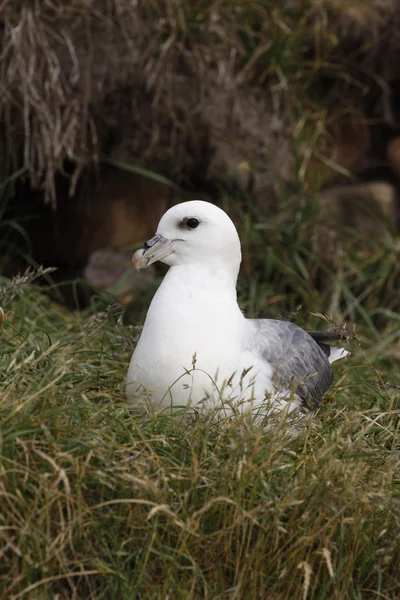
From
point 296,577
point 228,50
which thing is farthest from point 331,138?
point 296,577

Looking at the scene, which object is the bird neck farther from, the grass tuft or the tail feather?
the tail feather

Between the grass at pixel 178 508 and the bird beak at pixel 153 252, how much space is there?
48 centimetres

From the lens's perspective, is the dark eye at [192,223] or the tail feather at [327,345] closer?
the dark eye at [192,223]

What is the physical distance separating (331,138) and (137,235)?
1.35m

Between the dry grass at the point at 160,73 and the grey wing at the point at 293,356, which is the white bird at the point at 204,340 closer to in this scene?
the grey wing at the point at 293,356

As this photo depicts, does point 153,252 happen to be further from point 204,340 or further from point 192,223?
point 204,340

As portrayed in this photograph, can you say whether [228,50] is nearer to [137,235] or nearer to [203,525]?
[137,235]

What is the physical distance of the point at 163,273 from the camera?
196 inches

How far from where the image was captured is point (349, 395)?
3441 millimetres

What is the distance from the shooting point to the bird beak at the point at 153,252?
2.86m

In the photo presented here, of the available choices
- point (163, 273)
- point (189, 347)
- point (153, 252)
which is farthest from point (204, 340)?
point (163, 273)

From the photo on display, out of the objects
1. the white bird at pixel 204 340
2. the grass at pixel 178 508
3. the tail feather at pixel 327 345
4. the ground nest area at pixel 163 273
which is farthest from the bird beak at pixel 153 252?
the tail feather at pixel 327 345

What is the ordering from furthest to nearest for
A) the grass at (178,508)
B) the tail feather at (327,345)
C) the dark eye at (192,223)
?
the tail feather at (327,345) < the dark eye at (192,223) < the grass at (178,508)

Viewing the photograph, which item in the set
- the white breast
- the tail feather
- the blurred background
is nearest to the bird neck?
the white breast
